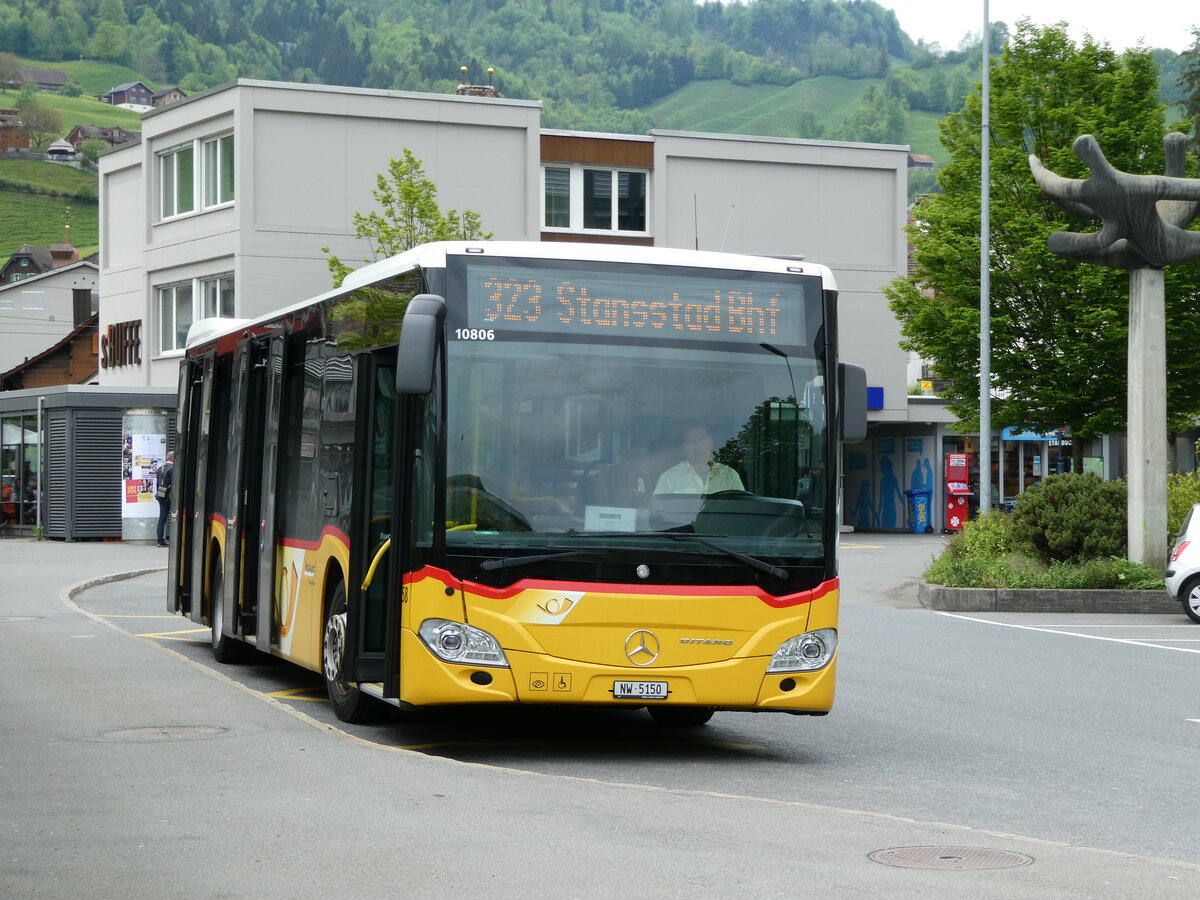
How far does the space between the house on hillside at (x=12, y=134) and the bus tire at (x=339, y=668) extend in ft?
567

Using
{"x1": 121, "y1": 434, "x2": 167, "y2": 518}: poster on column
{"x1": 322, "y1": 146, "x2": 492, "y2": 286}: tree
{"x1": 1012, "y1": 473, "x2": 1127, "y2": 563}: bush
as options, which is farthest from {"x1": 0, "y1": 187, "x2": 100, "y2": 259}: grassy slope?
{"x1": 1012, "y1": 473, "x2": 1127, "y2": 563}: bush

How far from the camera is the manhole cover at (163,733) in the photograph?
33.3ft

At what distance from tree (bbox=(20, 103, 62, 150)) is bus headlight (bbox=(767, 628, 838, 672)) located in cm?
18019

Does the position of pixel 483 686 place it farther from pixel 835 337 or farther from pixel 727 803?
pixel 835 337

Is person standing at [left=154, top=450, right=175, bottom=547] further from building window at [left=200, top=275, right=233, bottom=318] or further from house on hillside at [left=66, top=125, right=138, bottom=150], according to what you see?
house on hillside at [left=66, top=125, right=138, bottom=150]

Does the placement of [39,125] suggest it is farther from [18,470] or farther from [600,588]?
[600,588]

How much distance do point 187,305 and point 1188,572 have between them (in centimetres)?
3111

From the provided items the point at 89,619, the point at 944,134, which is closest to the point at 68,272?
the point at 944,134

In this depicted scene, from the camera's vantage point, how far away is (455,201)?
148 feet

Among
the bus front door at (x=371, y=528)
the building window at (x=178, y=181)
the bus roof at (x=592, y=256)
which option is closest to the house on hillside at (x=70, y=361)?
the building window at (x=178, y=181)

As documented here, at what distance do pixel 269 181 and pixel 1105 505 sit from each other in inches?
989

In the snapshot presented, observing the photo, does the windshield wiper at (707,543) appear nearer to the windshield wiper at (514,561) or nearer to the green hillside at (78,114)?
the windshield wiper at (514,561)

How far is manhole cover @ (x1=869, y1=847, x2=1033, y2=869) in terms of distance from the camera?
6.95 metres

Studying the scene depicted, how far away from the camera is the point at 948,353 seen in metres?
35.2
